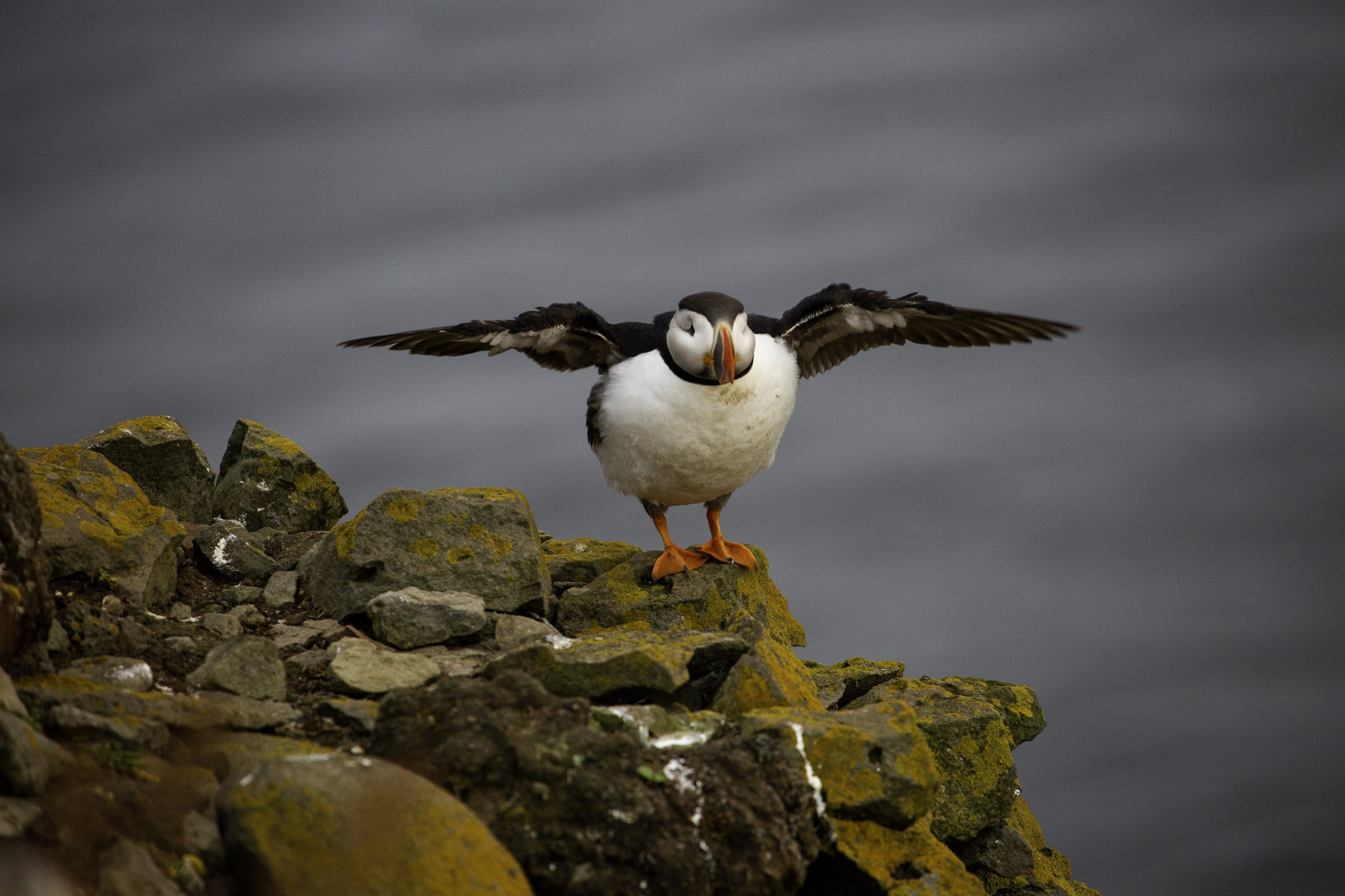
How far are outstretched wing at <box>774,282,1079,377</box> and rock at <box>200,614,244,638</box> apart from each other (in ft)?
13.2

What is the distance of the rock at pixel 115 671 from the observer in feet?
14.5

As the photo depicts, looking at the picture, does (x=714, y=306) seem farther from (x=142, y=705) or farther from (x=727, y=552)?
(x=142, y=705)

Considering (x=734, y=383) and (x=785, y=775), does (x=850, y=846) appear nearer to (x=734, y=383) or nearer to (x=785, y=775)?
(x=785, y=775)

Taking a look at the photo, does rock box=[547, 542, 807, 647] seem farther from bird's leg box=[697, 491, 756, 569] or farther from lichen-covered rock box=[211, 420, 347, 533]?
lichen-covered rock box=[211, 420, 347, 533]

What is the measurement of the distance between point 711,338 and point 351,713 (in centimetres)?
321

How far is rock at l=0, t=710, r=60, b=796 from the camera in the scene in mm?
3314

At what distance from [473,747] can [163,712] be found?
4.09 feet

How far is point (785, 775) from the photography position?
4156 millimetres

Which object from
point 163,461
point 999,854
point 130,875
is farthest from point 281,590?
point 999,854

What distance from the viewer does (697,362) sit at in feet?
22.2

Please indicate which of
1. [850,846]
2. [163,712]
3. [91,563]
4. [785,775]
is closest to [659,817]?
[785,775]

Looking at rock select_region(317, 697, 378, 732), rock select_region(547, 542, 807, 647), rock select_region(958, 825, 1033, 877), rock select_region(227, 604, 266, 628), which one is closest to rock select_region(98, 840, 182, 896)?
rock select_region(317, 697, 378, 732)

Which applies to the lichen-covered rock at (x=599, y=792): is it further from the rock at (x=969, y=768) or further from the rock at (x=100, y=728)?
the rock at (x=969, y=768)

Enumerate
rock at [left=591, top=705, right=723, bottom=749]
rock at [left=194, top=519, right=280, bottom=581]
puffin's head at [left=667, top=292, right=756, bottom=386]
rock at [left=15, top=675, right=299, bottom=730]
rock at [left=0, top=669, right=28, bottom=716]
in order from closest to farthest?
rock at [left=0, top=669, right=28, bottom=716] < rock at [left=15, top=675, right=299, bottom=730] < rock at [left=591, top=705, right=723, bottom=749] < rock at [left=194, top=519, right=280, bottom=581] < puffin's head at [left=667, top=292, right=756, bottom=386]
